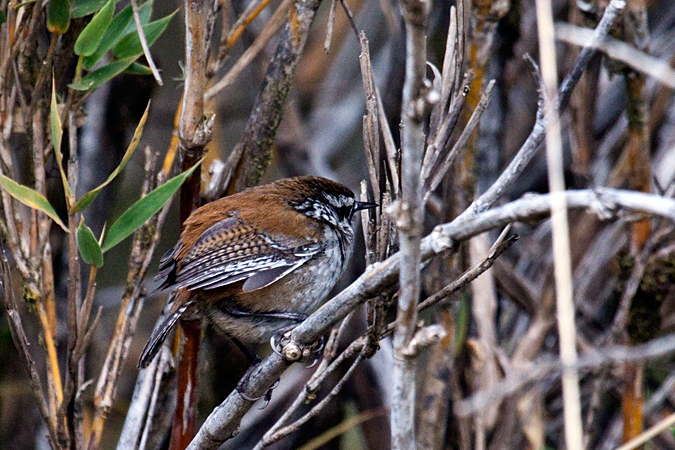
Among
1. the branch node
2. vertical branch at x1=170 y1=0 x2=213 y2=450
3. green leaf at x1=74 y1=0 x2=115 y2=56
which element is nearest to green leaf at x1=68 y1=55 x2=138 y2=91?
green leaf at x1=74 y1=0 x2=115 y2=56

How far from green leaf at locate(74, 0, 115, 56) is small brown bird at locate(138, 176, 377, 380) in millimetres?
675

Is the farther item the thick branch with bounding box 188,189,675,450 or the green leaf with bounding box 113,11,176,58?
the green leaf with bounding box 113,11,176,58

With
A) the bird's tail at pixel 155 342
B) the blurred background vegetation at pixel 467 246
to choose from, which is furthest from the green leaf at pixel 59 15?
the bird's tail at pixel 155 342

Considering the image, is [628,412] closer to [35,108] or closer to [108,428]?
[35,108]

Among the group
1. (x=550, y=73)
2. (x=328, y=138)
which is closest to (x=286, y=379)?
(x=328, y=138)

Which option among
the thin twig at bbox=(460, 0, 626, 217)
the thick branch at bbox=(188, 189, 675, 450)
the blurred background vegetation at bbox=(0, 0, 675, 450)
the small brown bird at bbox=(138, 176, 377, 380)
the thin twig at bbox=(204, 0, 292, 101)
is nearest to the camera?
the thick branch at bbox=(188, 189, 675, 450)

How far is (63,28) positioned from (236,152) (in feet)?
2.52

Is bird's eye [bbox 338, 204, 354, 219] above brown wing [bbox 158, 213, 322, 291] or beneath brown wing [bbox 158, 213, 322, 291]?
above

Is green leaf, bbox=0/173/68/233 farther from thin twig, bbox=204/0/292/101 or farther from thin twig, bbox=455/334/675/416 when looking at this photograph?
thin twig, bbox=455/334/675/416

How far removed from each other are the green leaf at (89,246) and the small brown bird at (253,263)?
416 millimetres

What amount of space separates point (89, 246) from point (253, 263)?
26.6 inches

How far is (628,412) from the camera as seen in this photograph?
3.23 meters

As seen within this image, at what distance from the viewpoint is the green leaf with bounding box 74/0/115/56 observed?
215 centimetres

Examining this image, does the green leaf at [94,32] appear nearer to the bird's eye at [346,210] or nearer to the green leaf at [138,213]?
the green leaf at [138,213]
